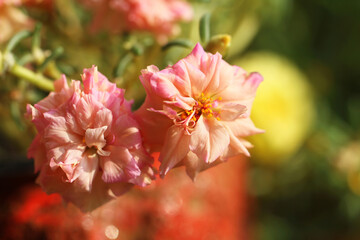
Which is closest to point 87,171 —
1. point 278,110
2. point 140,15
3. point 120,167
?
point 120,167

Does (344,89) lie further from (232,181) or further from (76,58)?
(76,58)

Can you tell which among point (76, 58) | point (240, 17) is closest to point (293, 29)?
point (240, 17)

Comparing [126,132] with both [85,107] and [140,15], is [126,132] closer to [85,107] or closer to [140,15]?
[85,107]

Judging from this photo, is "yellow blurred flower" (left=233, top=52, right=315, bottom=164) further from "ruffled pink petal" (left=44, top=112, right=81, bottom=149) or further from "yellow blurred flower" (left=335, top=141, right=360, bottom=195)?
"ruffled pink petal" (left=44, top=112, right=81, bottom=149)

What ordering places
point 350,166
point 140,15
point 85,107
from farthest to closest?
1. point 350,166
2. point 140,15
3. point 85,107

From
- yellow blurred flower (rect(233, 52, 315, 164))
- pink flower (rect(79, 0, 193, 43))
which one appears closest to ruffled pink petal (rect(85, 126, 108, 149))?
pink flower (rect(79, 0, 193, 43))

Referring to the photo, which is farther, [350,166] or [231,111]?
[350,166]
